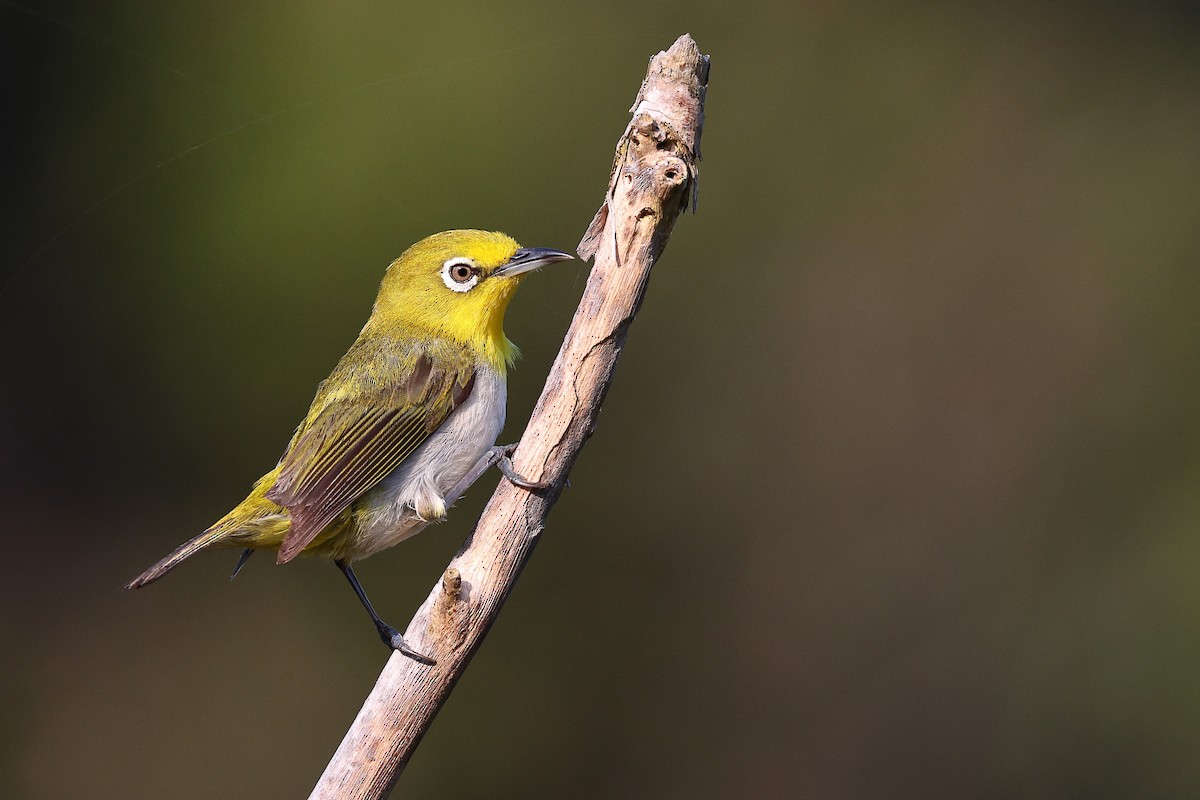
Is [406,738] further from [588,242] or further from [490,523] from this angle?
[588,242]

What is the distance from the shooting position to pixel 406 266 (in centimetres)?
319

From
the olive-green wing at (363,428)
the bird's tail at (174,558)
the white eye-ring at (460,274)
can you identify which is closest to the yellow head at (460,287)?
the white eye-ring at (460,274)

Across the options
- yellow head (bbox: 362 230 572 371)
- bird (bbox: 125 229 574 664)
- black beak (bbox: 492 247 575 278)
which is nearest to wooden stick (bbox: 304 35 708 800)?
bird (bbox: 125 229 574 664)

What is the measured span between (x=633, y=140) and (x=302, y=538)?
3.76 feet

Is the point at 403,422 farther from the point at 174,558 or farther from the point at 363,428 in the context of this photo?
the point at 174,558

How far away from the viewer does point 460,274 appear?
10.2 ft

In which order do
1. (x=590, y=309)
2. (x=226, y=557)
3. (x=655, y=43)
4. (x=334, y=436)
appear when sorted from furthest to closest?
(x=655, y=43) → (x=226, y=557) → (x=334, y=436) → (x=590, y=309)

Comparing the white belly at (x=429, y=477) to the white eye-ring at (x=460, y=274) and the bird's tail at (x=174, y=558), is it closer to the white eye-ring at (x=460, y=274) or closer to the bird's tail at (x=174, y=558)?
the white eye-ring at (x=460, y=274)

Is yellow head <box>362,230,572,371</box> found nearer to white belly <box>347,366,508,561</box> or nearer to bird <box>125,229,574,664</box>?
bird <box>125,229,574,664</box>

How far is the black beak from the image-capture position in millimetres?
2934

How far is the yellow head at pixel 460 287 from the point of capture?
305cm

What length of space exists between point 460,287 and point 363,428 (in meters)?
0.47

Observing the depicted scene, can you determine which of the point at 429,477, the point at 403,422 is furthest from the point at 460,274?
the point at 429,477

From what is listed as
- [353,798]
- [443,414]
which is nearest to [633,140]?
[443,414]
